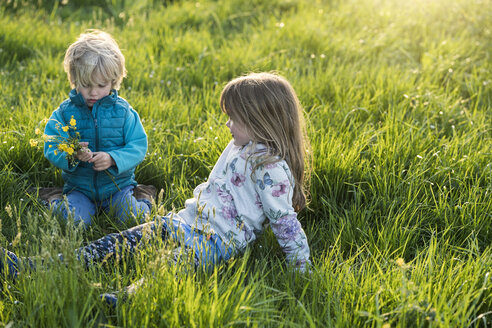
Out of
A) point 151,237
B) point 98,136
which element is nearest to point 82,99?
point 98,136

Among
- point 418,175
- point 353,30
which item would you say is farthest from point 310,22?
point 418,175

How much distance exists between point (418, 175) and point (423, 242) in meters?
0.44

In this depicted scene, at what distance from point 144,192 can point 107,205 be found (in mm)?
271

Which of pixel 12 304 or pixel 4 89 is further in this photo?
pixel 4 89

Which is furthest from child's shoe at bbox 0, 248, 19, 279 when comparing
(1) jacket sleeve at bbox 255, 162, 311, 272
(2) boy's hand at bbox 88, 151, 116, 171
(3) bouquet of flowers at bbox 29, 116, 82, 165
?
(1) jacket sleeve at bbox 255, 162, 311, 272

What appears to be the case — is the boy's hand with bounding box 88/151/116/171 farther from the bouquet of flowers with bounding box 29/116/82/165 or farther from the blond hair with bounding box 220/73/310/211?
the blond hair with bounding box 220/73/310/211

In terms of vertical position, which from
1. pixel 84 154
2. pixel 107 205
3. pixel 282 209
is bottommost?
pixel 107 205

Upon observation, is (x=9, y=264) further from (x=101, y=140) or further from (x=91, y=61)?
(x=91, y=61)

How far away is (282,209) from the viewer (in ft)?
8.76

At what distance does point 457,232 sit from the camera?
9.76 ft

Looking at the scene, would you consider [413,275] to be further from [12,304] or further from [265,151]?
[12,304]

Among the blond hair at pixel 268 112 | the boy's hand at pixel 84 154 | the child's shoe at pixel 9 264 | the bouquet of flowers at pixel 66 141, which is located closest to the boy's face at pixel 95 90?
the bouquet of flowers at pixel 66 141

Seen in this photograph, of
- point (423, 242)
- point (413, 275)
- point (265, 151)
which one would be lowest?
point (423, 242)

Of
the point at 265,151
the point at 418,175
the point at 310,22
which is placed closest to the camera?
the point at 265,151
